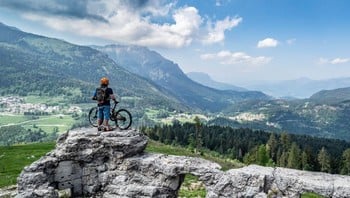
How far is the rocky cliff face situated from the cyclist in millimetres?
891

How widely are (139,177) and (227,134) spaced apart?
145 metres

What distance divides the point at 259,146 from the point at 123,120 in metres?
98.2

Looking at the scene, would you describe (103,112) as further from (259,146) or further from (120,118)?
(259,146)

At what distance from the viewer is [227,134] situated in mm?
168500

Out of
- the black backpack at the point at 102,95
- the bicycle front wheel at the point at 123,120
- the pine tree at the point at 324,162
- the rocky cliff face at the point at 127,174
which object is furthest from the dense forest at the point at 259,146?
the black backpack at the point at 102,95

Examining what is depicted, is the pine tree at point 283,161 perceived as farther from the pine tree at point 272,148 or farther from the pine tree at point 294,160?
the pine tree at point 272,148

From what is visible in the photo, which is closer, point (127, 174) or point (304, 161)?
point (127, 174)

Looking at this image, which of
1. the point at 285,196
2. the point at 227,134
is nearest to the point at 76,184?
the point at 285,196

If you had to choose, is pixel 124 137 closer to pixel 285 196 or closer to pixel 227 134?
pixel 285 196

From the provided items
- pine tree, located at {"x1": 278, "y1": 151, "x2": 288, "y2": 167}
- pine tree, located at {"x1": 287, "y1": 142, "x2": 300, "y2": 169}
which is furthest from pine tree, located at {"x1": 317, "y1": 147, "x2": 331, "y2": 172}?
pine tree, located at {"x1": 278, "y1": 151, "x2": 288, "y2": 167}

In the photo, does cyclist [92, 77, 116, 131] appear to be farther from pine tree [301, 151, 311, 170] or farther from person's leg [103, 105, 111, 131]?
pine tree [301, 151, 311, 170]

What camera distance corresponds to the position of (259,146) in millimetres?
120562

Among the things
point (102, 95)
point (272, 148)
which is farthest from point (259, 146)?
point (102, 95)

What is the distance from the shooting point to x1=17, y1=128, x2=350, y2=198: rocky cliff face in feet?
73.5
